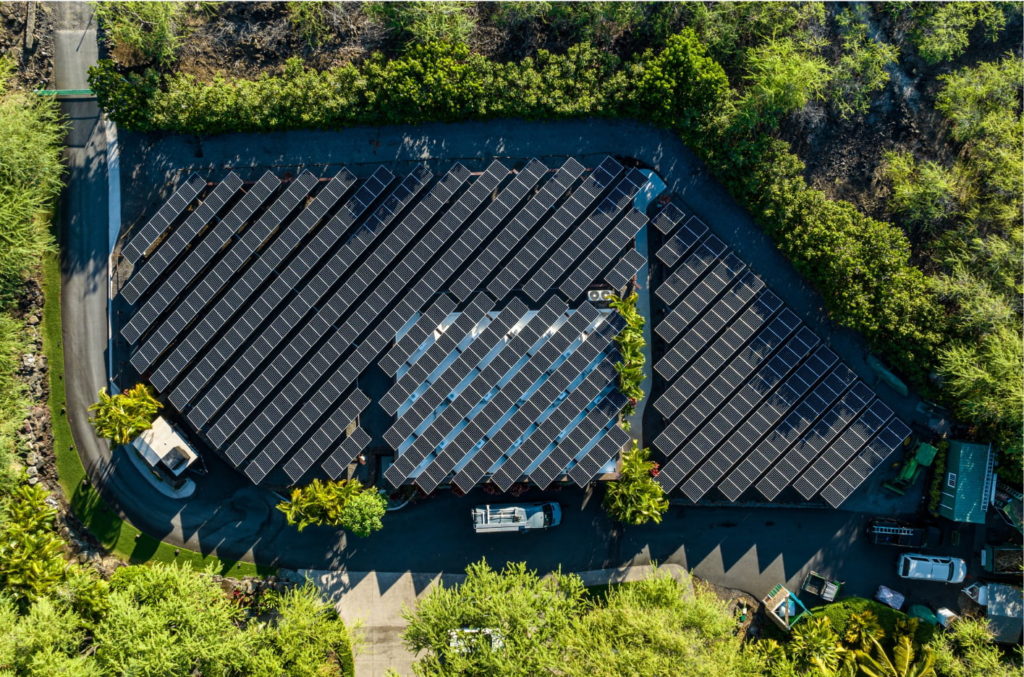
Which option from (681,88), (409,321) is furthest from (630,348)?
(681,88)

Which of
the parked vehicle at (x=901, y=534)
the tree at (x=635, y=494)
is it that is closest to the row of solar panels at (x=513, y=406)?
the tree at (x=635, y=494)

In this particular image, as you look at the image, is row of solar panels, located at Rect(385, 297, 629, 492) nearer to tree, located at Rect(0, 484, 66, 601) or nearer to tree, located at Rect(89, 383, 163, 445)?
tree, located at Rect(89, 383, 163, 445)

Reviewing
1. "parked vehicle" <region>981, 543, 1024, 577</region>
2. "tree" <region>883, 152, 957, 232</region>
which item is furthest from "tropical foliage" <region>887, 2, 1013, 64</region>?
"parked vehicle" <region>981, 543, 1024, 577</region>

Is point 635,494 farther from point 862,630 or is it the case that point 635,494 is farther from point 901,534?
point 901,534

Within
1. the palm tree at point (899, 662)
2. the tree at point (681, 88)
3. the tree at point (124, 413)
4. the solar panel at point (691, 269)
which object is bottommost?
the palm tree at point (899, 662)

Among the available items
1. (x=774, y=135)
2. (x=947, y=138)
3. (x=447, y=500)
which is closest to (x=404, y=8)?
(x=774, y=135)

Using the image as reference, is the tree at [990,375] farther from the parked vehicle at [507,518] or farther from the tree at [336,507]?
the tree at [336,507]
